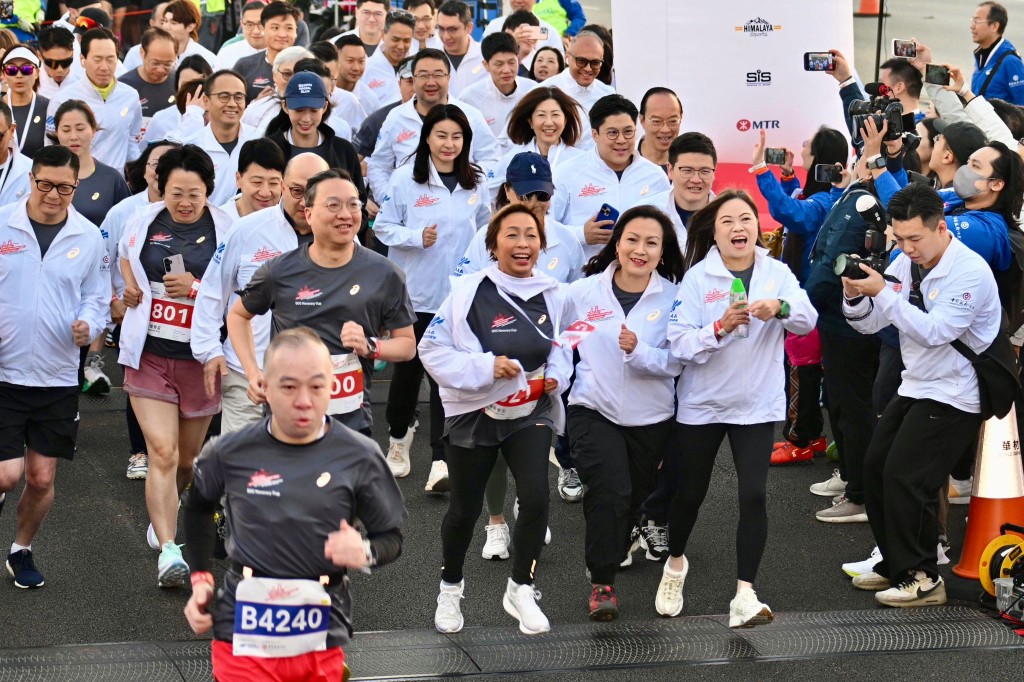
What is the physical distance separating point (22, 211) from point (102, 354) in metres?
4.02

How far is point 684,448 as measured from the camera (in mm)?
6656

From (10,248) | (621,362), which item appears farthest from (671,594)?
(10,248)

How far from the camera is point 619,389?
261 inches

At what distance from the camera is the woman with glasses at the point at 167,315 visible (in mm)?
6965

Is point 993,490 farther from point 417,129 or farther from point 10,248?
point 10,248

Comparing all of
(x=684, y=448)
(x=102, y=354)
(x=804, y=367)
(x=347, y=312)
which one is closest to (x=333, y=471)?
(x=347, y=312)

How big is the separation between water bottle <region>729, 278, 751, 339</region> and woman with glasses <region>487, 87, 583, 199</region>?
267 centimetres

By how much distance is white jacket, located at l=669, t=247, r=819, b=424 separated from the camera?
6445mm

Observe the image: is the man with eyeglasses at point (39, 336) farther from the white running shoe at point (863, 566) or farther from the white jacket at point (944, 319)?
the white running shoe at point (863, 566)

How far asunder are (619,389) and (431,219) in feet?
7.24

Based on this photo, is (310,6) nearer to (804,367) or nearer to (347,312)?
(804,367)

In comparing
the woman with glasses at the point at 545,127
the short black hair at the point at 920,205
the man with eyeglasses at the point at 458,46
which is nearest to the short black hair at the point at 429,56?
the woman with glasses at the point at 545,127

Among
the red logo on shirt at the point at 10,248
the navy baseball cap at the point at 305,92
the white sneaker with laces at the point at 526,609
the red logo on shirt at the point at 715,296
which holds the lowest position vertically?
the white sneaker with laces at the point at 526,609

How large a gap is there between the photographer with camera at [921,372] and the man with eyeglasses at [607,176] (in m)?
1.73
